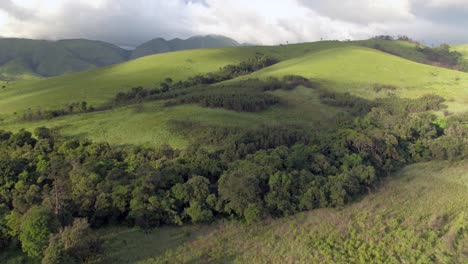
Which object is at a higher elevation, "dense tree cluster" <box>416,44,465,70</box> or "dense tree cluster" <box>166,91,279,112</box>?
"dense tree cluster" <box>416,44,465,70</box>

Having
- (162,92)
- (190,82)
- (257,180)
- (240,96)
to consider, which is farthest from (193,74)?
(257,180)

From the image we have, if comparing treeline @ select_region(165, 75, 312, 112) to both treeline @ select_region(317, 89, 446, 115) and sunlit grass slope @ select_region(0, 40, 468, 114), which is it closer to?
treeline @ select_region(317, 89, 446, 115)

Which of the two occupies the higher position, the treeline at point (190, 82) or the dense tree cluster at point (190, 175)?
the treeline at point (190, 82)

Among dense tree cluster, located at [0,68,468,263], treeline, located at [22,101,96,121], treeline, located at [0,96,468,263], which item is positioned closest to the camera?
treeline, located at [0,96,468,263]

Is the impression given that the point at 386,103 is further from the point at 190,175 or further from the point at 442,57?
the point at 442,57

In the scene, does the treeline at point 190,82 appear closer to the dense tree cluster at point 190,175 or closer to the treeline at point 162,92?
the treeline at point 162,92

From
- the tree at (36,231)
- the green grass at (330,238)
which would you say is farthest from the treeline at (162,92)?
the tree at (36,231)

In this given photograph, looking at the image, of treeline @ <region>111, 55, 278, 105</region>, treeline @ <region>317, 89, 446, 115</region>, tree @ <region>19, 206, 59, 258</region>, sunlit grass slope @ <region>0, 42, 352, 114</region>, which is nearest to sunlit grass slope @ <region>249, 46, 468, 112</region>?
treeline @ <region>317, 89, 446, 115</region>
